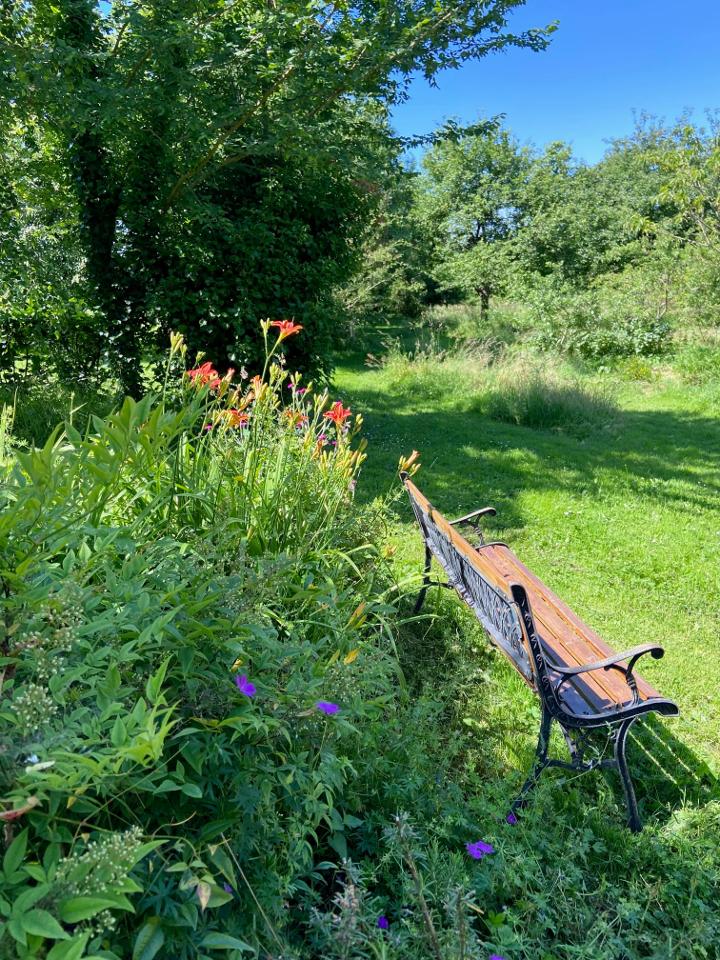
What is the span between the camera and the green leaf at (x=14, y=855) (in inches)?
35.5

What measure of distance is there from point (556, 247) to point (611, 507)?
15712 mm

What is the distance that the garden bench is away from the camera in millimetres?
2129

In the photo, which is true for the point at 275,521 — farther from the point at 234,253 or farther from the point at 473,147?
the point at 473,147

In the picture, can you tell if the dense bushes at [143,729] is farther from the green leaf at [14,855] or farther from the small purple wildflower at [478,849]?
the small purple wildflower at [478,849]

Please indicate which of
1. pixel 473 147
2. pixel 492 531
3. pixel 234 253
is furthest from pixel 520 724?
pixel 473 147

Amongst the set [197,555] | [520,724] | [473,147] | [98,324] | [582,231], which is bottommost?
[520,724]

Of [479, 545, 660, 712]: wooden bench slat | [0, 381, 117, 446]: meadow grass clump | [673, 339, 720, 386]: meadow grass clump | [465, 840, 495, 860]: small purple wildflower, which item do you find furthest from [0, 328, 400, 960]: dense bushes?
[673, 339, 720, 386]: meadow grass clump

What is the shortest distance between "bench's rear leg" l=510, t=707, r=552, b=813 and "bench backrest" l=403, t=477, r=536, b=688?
0.14m

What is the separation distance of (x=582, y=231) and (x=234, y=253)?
15932mm

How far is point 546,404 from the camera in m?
8.66

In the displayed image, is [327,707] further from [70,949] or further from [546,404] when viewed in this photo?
[546,404]

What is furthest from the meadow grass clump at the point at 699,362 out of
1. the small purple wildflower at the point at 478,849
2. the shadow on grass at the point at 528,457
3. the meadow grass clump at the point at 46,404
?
the small purple wildflower at the point at 478,849

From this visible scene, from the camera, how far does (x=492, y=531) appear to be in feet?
16.4

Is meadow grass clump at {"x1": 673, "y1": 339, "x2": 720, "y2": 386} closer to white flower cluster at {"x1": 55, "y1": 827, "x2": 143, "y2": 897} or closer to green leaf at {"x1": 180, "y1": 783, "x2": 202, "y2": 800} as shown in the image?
green leaf at {"x1": 180, "y1": 783, "x2": 202, "y2": 800}
